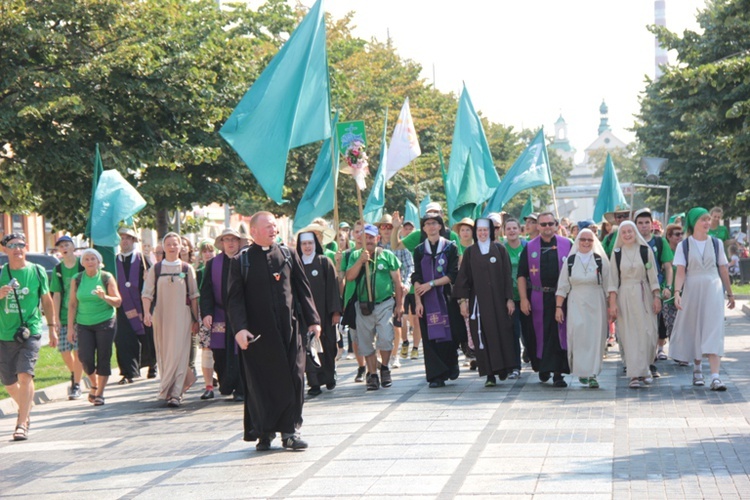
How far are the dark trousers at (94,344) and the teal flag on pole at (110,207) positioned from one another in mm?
2248

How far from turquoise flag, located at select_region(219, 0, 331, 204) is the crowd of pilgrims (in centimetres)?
93

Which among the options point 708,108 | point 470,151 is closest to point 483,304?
point 470,151

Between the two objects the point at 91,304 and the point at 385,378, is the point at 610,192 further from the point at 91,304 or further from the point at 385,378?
the point at 91,304

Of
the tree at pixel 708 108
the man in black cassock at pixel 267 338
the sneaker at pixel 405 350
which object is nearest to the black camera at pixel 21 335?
the man in black cassock at pixel 267 338

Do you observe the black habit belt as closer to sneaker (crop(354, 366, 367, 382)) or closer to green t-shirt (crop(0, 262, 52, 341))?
sneaker (crop(354, 366, 367, 382))

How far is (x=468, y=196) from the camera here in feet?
63.1

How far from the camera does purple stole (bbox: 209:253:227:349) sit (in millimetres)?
13750

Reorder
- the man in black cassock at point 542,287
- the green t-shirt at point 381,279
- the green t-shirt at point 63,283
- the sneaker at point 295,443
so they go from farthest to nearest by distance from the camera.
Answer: the green t-shirt at point 63,283
the green t-shirt at point 381,279
the man in black cassock at point 542,287
the sneaker at point 295,443

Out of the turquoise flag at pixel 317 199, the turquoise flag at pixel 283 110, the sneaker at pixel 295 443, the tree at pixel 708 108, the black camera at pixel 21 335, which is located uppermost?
the tree at pixel 708 108

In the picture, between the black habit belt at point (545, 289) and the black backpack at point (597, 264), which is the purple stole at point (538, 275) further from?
the black backpack at point (597, 264)

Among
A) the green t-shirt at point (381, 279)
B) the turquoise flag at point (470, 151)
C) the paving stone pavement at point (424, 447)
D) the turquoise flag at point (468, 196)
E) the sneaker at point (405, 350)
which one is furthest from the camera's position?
the turquoise flag at point (470, 151)

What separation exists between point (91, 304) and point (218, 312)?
1.47 m

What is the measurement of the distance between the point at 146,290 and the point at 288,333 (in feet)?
14.9

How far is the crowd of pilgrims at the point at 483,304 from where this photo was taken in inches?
527
